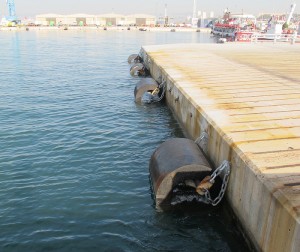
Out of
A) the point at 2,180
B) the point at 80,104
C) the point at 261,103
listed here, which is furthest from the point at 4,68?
the point at 261,103

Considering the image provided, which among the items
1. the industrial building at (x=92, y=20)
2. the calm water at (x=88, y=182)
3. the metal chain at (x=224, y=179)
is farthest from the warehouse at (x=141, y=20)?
the metal chain at (x=224, y=179)

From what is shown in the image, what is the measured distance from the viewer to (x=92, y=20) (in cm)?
15812

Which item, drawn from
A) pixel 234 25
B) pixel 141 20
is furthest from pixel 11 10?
pixel 234 25

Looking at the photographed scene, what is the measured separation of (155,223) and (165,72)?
10225 mm

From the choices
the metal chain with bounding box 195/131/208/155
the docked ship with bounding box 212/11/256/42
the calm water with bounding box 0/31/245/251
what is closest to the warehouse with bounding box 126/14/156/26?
the docked ship with bounding box 212/11/256/42

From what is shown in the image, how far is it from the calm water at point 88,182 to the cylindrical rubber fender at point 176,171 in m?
0.53

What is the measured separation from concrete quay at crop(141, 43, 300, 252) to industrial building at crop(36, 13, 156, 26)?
143338 mm

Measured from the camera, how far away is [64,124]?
13469 millimetres

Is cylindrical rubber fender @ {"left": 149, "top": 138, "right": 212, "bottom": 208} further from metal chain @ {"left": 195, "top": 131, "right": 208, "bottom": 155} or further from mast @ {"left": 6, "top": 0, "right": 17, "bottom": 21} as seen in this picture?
mast @ {"left": 6, "top": 0, "right": 17, "bottom": 21}

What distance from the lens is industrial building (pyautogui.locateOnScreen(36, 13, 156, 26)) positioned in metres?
154

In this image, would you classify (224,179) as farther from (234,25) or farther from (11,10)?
(11,10)

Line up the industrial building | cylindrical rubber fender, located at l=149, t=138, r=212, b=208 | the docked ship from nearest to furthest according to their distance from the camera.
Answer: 1. cylindrical rubber fender, located at l=149, t=138, r=212, b=208
2. the docked ship
3. the industrial building

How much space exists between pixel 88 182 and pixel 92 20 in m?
160

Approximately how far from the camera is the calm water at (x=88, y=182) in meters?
6.41
